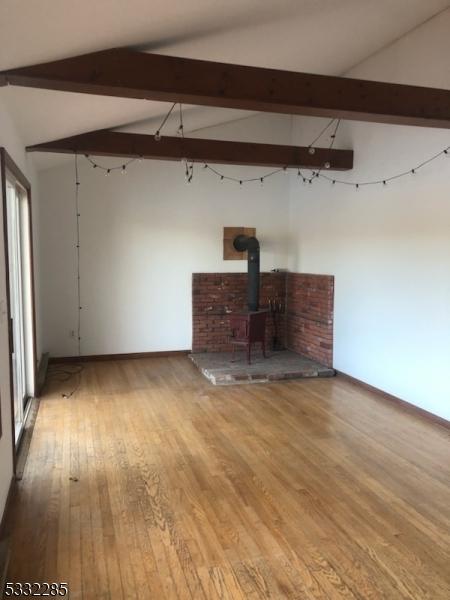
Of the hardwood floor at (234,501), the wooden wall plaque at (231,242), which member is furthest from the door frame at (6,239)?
the wooden wall plaque at (231,242)

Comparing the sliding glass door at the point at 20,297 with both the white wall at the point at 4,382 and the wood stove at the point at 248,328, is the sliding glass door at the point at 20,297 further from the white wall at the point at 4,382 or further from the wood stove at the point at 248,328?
the wood stove at the point at 248,328

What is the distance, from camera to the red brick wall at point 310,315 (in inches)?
249

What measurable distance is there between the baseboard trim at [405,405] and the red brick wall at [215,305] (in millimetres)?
2069

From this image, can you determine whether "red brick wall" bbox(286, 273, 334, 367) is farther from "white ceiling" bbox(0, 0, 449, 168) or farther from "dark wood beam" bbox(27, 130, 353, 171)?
"white ceiling" bbox(0, 0, 449, 168)

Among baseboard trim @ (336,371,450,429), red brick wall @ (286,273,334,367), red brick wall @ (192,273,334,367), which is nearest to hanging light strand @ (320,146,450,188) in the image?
red brick wall @ (286,273,334,367)

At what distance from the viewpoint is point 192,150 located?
5172 millimetres

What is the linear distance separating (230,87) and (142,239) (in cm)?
415

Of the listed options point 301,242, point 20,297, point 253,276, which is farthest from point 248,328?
point 20,297

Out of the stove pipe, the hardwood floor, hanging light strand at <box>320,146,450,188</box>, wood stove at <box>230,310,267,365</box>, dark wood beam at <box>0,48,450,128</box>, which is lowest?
the hardwood floor

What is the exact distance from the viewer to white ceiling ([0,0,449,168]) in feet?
7.21

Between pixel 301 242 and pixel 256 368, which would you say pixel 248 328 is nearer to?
pixel 256 368

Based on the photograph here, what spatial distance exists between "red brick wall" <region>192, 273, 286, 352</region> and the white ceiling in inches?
109

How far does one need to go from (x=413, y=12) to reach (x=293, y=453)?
3.92 m


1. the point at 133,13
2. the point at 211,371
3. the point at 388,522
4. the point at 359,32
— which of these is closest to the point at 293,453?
the point at 388,522
